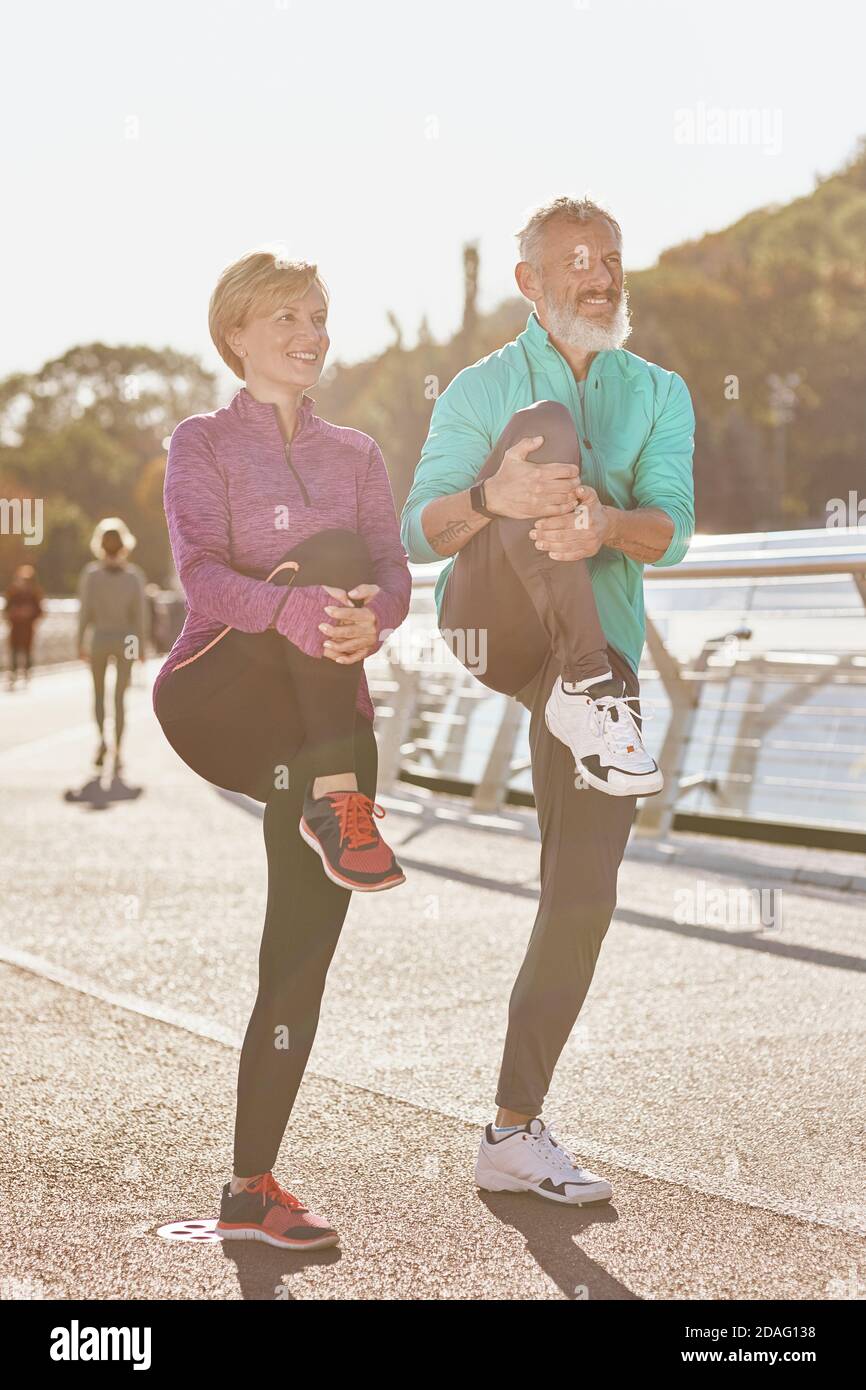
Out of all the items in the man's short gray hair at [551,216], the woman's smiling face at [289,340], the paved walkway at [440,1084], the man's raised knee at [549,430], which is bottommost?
the paved walkway at [440,1084]

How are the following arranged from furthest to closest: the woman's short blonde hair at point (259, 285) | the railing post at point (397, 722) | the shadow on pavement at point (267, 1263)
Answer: the railing post at point (397, 722), the woman's short blonde hair at point (259, 285), the shadow on pavement at point (267, 1263)

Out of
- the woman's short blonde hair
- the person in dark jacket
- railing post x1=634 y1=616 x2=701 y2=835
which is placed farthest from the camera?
the person in dark jacket

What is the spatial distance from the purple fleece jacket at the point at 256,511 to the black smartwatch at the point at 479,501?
17cm

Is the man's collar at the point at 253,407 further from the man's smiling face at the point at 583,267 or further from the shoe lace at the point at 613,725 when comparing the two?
the shoe lace at the point at 613,725

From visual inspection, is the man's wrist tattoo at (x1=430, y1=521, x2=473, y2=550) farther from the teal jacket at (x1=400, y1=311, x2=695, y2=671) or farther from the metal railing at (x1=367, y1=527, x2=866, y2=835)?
the metal railing at (x1=367, y1=527, x2=866, y2=835)

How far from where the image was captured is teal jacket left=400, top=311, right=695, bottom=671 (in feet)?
12.5

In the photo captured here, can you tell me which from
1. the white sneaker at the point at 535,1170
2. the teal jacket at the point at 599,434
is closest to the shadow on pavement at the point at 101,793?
the white sneaker at the point at 535,1170

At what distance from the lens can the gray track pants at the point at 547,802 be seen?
362 cm

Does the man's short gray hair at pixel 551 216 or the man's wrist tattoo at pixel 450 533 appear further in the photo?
the man's short gray hair at pixel 551 216

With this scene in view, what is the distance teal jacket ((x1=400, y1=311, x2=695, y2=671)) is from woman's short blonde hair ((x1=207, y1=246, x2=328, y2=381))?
45 cm

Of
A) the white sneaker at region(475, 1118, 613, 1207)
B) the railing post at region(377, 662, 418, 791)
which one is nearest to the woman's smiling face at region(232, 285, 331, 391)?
the white sneaker at region(475, 1118, 613, 1207)

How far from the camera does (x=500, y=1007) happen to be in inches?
239
